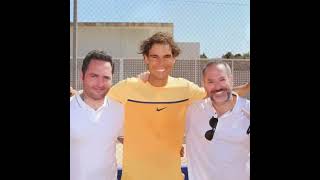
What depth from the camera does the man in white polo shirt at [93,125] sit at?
265 centimetres

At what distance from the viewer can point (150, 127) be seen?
9.13 ft

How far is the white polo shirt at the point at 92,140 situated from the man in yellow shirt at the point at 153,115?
11 cm

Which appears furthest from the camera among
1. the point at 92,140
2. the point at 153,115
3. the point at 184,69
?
the point at 184,69

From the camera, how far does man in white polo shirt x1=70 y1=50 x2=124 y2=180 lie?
2.65 meters

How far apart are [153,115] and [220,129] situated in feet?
1.41

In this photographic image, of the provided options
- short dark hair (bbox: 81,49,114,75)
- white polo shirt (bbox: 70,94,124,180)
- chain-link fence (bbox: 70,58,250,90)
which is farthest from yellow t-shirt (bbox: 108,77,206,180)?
chain-link fence (bbox: 70,58,250,90)

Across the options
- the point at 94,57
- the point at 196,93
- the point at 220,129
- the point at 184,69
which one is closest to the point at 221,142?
the point at 220,129

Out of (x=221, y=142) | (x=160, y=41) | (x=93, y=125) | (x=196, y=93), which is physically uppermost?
(x=160, y=41)

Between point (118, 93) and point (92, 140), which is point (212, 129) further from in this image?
point (92, 140)

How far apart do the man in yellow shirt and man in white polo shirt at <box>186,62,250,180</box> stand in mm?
127

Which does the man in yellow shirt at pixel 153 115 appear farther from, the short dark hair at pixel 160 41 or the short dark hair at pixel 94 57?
the short dark hair at pixel 94 57
